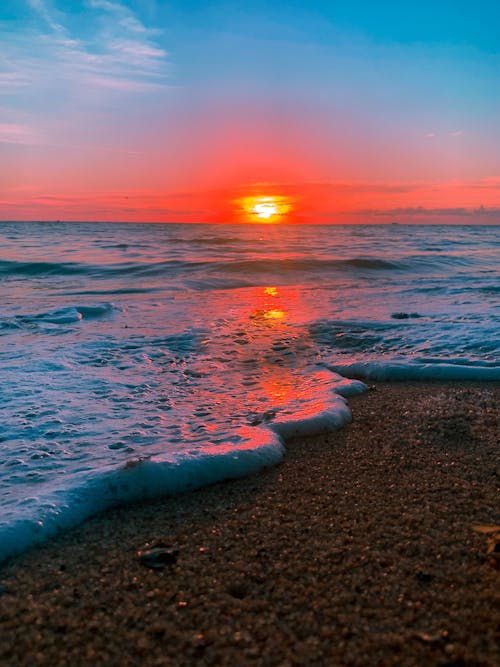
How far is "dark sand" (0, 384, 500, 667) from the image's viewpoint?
5.51 feet

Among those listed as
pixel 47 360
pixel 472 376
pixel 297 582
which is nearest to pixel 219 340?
pixel 47 360

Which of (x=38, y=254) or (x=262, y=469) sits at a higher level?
(x=38, y=254)

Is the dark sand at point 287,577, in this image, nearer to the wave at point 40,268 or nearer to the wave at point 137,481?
the wave at point 137,481

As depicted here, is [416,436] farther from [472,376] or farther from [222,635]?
[222,635]

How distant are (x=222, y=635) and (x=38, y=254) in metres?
19.6

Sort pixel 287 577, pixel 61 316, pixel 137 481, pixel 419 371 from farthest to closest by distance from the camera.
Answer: pixel 61 316 < pixel 419 371 < pixel 137 481 < pixel 287 577

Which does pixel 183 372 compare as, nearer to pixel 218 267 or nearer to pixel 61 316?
pixel 61 316

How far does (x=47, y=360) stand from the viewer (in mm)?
5195

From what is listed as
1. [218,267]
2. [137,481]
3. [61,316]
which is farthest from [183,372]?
[218,267]

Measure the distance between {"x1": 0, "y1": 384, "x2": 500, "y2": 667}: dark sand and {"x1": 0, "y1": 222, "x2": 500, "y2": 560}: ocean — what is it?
10.2 inches

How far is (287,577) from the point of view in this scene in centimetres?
202

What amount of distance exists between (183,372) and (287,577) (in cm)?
303

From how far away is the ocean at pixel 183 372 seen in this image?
289 centimetres

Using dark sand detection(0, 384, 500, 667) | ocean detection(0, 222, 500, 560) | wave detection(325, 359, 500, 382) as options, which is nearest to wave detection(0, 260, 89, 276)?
ocean detection(0, 222, 500, 560)
